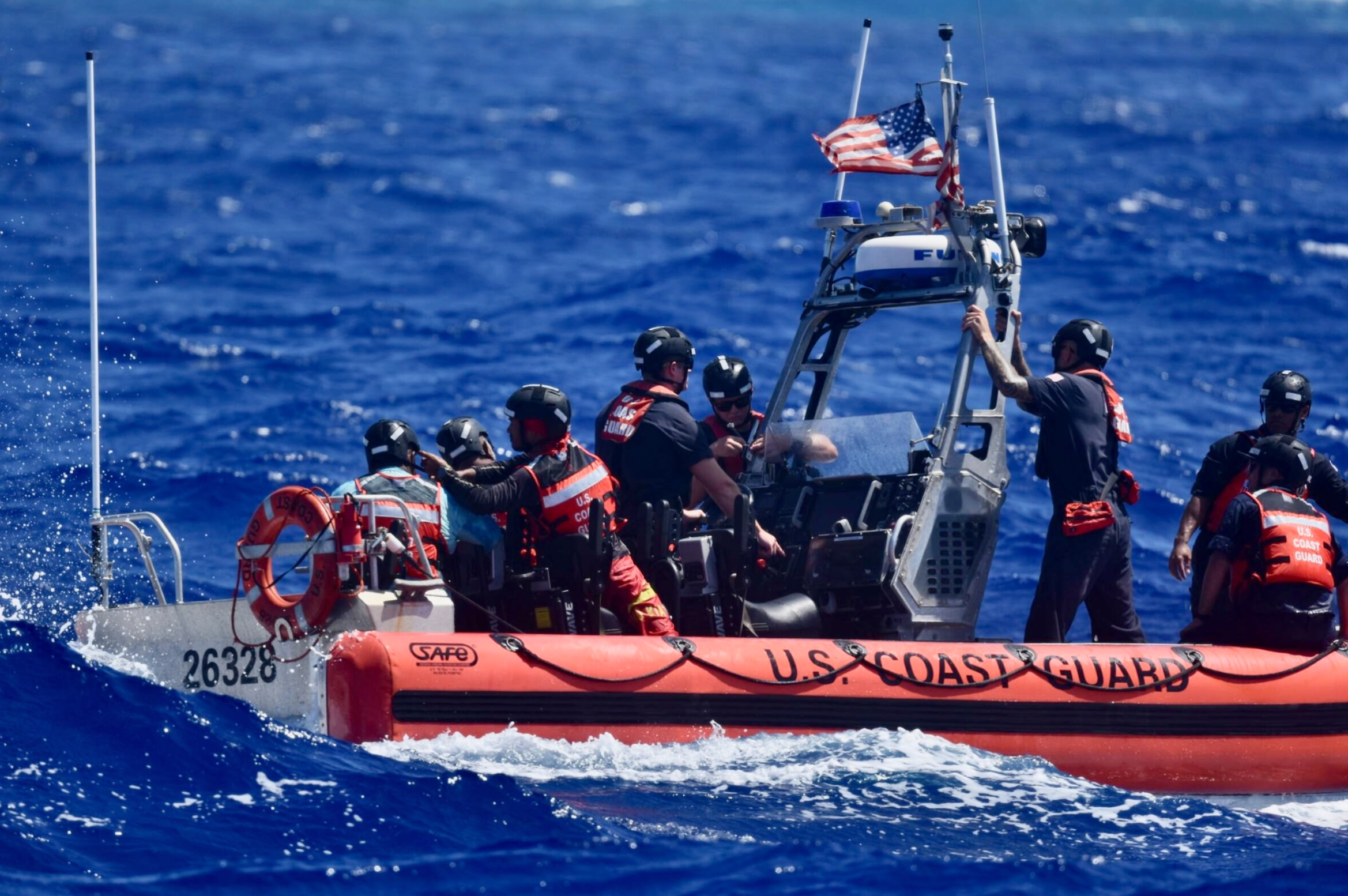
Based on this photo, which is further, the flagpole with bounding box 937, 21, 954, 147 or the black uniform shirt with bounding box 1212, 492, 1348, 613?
the flagpole with bounding box 937, 21, 954, 147

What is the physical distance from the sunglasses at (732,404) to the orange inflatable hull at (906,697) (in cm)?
158

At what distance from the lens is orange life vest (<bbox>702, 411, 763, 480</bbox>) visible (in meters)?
9.35

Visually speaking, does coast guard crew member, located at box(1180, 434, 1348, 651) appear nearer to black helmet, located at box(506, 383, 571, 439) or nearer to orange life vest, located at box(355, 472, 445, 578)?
black helmet, located at box(506, 383, 571, 439)

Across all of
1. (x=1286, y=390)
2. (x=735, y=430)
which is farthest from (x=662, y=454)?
(x=1286, y=390)

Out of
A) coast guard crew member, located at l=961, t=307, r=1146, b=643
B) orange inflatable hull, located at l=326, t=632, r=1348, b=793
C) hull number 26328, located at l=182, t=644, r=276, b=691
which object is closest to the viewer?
orange inflatable hull, located at l=326, t=632, r=1348, b=793

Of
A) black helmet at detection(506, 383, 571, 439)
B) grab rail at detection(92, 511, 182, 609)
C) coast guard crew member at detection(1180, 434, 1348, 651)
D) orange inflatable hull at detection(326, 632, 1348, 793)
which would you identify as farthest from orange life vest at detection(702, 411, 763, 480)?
grab rail at detection(92, 511, 182, 609)

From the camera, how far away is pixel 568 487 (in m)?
8.09

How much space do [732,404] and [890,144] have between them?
5.07ft

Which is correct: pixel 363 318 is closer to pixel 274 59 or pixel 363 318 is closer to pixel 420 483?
pixel 420 483

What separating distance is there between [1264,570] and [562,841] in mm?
3695

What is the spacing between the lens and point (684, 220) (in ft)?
80.7

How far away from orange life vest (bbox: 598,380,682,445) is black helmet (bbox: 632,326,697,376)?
0.09 meters

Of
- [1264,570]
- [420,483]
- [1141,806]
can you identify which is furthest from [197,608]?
[1264,570]

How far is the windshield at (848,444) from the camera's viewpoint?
29.3 feet
